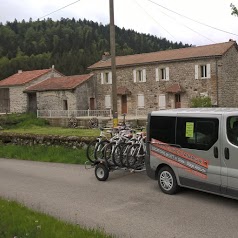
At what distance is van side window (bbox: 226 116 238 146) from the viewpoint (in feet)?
22.1

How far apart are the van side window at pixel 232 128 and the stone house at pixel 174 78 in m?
27.4

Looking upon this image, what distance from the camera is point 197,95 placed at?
3453 cm

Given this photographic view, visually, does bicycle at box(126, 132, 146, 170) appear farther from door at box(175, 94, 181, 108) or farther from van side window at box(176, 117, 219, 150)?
door at box(175, 94, 181, 108)

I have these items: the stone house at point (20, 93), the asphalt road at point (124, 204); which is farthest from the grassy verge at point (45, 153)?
the stone house at point (20, 93)

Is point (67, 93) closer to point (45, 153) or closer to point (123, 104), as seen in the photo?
point (123, 104)

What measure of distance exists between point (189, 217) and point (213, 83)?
28585 millimetres

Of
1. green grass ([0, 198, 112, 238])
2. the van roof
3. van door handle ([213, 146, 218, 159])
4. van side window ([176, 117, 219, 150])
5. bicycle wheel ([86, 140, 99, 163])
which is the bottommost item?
green grass ([0, 198, 112, 238])

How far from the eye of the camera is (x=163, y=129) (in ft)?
26.4

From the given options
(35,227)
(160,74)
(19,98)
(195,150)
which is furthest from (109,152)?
(19,98)

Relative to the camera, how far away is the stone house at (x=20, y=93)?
43.5m

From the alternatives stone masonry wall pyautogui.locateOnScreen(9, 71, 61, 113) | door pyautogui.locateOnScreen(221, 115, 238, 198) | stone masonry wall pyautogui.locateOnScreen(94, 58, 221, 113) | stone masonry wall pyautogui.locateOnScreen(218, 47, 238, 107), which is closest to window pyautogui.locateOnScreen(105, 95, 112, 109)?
stone masonry wall pyautogui.locateOnScreen(94, 58, 221, 113)

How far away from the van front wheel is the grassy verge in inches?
178

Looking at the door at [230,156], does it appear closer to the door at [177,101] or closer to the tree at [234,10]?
the tree at [234,10]

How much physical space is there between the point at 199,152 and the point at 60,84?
34390mm
